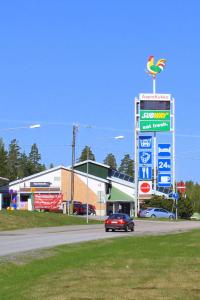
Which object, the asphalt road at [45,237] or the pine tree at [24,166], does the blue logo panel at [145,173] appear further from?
the pine tree at [24,166]

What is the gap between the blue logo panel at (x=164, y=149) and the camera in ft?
271

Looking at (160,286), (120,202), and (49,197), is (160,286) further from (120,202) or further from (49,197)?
(120,202)

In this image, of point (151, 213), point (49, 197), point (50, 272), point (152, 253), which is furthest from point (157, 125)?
point (50, 272)

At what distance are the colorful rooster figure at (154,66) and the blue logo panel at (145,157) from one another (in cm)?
1279

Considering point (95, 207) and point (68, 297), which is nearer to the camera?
point (68, 297)

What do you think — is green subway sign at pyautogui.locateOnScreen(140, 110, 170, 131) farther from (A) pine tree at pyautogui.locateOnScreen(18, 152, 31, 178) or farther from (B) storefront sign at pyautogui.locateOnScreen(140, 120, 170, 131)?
(A) pine tree at pyautogui.locateOnScreen(18, 152, 31, 178)

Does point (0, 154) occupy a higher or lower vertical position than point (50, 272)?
higher

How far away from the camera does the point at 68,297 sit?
35.9ft

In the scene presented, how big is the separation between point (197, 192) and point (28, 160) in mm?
58461

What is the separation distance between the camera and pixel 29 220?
55.6 metres

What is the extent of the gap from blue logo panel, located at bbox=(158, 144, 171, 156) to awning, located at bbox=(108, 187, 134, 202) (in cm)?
1673

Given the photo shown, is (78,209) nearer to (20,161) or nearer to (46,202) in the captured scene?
(46,202)

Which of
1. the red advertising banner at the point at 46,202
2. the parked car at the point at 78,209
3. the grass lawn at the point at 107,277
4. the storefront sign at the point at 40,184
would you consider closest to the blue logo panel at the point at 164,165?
the parked car at the point at 78,209

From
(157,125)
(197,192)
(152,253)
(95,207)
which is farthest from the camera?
(197,192)
